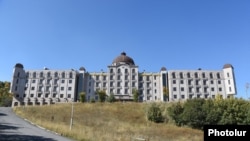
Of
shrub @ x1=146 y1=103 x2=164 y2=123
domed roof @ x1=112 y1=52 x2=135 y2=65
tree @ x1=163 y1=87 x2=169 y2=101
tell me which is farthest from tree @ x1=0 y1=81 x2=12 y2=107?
shrub @ x1=146 y1=103 x2=164 y2=123

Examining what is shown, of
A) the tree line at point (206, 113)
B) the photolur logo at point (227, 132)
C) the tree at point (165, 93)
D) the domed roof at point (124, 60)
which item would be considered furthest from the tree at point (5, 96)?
the photolur logo at point (227, 132)

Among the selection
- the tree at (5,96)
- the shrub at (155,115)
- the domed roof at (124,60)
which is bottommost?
the shrub at (155,115)

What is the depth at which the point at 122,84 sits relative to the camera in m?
99.1

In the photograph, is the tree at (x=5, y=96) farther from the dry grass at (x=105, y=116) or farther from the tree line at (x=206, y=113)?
the tree line at (x=206, y=113)

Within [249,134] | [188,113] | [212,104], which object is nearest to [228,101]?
[212,104]

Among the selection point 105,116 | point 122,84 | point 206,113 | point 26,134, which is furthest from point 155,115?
point 122,84

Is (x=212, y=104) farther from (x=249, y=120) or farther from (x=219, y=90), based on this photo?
(x=219, y=90)

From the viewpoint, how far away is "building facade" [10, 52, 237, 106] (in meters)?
97.8

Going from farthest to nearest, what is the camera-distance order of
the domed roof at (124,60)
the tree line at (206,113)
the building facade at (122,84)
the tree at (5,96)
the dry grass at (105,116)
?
the domed roof at (124,60)
the building facade at (122,84)
the tree at (5,96)
the tree line at (206,113)
the dry grass at (105,116)

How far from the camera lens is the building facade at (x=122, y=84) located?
97750mm

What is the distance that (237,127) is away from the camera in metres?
11.0

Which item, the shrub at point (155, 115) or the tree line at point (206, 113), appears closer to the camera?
the tree line at point (206, 113)

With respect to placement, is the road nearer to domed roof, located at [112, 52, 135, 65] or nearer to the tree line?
the tree line

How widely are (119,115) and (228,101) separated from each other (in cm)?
2476
